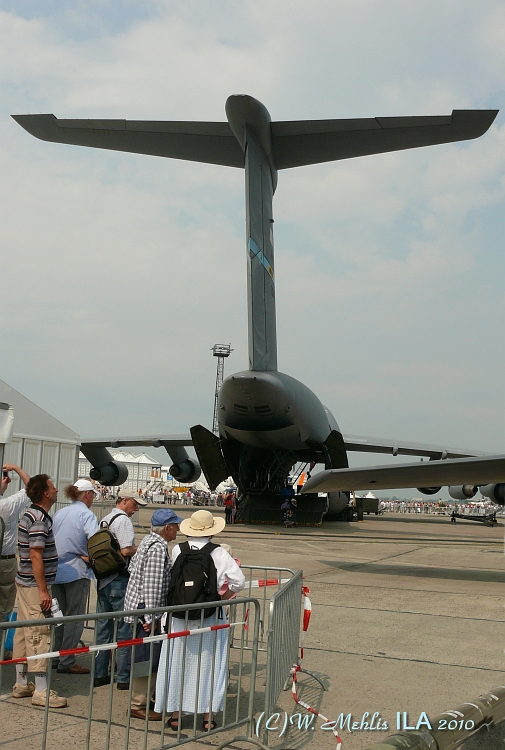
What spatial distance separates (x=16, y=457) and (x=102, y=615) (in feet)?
37.9

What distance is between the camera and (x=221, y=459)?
70.1 feet

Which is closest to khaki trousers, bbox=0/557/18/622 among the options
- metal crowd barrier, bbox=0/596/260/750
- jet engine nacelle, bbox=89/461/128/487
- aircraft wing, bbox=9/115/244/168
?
metal crowd barrier, bbox=0/596/260/750

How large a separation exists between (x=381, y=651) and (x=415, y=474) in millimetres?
5330

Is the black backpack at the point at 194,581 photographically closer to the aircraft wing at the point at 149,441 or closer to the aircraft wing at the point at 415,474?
the aircraft wing at the point at 415,474

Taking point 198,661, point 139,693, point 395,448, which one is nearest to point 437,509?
point 395,448

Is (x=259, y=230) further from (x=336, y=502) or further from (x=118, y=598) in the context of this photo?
(x=118, y=598)

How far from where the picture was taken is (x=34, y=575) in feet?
15.8

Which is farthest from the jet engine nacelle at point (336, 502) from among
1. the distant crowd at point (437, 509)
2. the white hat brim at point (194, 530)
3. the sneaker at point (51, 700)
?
the distant crowd at point (437, 509)

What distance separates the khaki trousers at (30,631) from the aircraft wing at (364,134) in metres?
13.7

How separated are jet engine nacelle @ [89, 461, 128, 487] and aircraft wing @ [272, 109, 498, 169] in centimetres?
1514

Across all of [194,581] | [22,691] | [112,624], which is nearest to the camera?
[194,581]

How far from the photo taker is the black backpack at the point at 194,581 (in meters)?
4.22

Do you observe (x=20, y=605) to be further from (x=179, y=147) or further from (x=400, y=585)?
(x=179, y=147)

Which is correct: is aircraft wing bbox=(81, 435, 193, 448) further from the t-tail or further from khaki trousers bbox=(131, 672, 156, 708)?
khaki trousers bbox=(131, 672, 156, 708)
